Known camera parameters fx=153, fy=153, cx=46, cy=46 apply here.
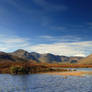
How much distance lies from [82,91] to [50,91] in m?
8.20

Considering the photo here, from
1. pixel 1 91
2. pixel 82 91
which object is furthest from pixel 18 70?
pixel 82 91

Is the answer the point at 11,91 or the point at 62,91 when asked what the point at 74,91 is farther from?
the point at 11,91

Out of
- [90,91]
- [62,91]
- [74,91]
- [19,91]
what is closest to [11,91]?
[19,91]

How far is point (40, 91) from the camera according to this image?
3994 cm

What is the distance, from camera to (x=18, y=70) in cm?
10462

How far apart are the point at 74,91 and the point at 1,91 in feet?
63.3

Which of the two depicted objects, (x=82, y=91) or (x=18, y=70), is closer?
(x=82, y=91)

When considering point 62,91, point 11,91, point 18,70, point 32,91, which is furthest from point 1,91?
point 18,70

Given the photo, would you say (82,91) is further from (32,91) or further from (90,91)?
(32,91)

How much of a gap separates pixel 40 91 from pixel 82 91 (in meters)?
10.8

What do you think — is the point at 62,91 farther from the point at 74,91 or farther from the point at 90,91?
the point at 90,91

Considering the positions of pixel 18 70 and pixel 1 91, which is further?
pixel 18 70

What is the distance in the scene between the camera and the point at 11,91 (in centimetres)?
4053

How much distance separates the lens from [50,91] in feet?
130
